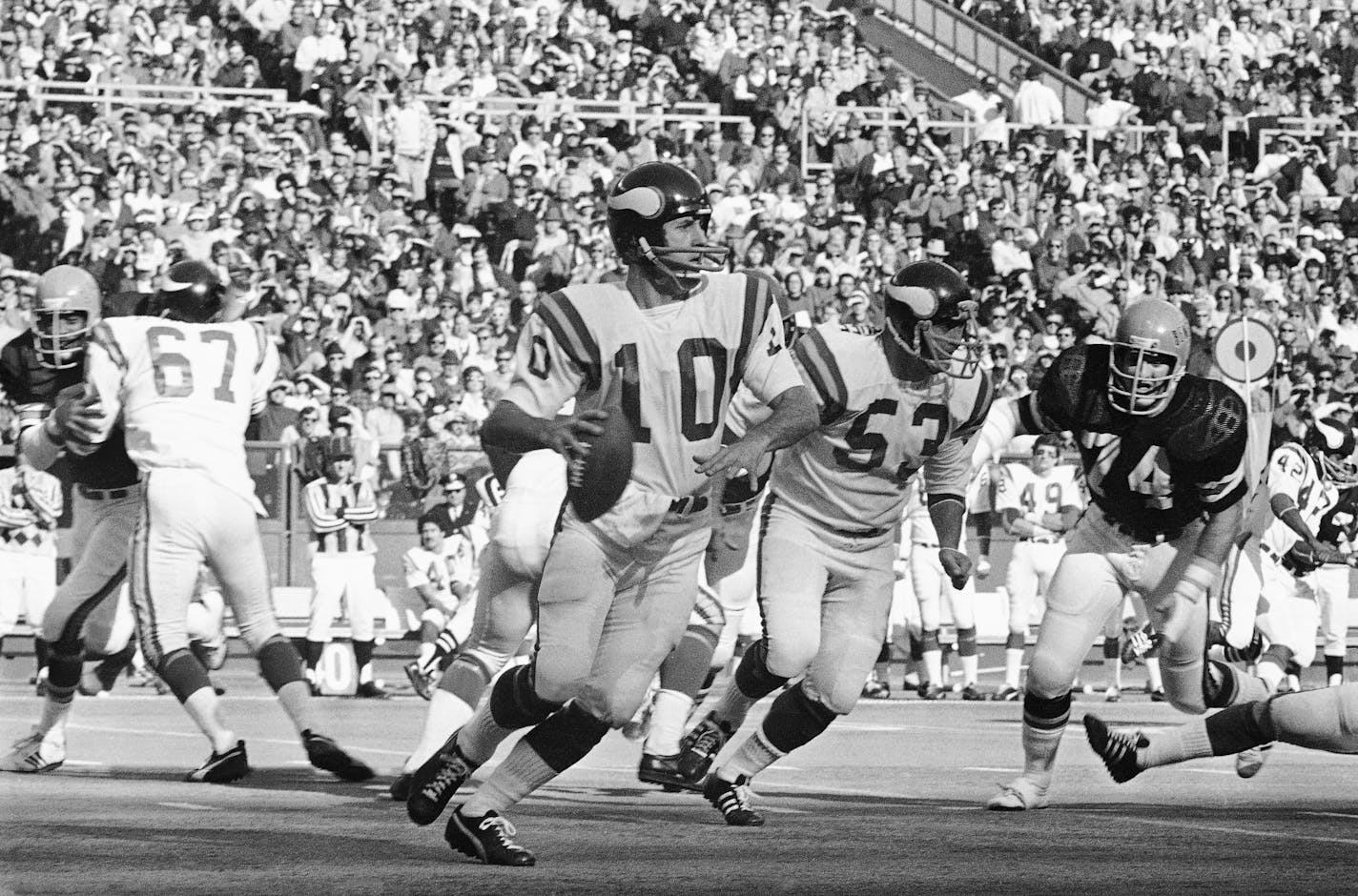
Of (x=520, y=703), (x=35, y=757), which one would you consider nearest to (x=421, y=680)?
(x=35, y=757)

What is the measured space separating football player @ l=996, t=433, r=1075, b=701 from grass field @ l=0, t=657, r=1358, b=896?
4.10m

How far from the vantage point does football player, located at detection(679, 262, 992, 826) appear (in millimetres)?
8094

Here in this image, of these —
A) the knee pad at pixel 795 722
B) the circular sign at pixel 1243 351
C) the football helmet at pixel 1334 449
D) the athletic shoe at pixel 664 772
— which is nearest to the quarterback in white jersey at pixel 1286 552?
the football helmet at pixel 1334 449

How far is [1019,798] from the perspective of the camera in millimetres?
8391

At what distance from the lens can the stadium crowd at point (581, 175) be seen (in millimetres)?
17953

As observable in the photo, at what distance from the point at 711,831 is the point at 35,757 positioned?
3.30 m

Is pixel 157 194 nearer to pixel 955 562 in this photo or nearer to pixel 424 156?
pixel 424 156

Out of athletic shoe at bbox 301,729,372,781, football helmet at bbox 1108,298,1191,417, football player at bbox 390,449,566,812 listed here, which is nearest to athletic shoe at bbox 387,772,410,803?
football player at bbox 390,449,566,812

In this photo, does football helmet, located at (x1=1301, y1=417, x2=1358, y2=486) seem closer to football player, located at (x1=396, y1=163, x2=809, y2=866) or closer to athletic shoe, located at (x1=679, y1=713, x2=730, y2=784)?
athletic shoe, located at (x1=679, y1=713, x2=730, y2=784)

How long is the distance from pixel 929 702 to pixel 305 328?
223 inches

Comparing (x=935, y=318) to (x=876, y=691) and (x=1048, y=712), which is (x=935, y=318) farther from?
(x=876, y=691)

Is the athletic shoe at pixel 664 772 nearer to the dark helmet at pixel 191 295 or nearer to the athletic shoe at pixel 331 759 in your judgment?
the athletic shoe at pixel 331 759

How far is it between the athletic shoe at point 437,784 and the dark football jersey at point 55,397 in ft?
9.04

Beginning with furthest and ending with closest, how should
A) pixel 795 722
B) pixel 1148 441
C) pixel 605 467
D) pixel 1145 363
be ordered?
pixel 1148 441 → pixel 1145 363 → pixel 795 722 → pixel 605 467
